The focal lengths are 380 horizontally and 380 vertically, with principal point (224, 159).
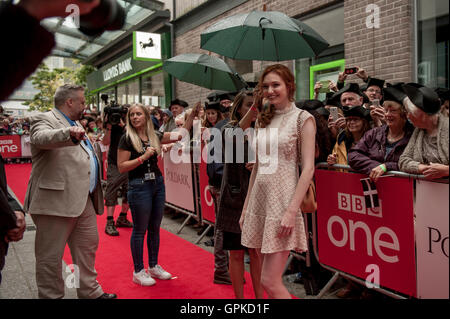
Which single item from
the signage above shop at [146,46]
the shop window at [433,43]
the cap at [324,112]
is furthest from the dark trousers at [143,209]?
the signage above shop at [146,46]

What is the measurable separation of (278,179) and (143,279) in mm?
2381

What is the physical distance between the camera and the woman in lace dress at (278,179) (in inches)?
106

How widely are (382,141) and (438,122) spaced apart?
31.7 inches

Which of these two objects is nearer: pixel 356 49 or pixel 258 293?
pixel 258 293

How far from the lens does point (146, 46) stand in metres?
14.5

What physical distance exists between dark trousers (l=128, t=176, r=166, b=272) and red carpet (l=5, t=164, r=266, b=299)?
34cm

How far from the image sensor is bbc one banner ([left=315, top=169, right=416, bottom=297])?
3215 millimetres

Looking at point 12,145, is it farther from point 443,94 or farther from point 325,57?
point 443,94

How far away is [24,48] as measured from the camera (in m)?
0.84

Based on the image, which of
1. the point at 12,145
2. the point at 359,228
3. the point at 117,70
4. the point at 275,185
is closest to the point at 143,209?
the point at 275,185

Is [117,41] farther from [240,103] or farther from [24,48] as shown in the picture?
[24,48]

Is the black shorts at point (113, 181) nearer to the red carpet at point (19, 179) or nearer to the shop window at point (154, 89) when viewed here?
the red carpet at point (19, 179)

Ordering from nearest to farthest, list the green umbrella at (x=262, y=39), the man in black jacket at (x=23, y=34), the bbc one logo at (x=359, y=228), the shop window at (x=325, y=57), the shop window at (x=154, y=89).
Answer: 1. the man in black jacket at (x=23, y=34)
2. the bbc one logo at (x=359, y=228)
3. the green umbrella at (x=262, y=39)
4. the shop window at (x=325, y=57)
5. the shop window at (x=154, y=89)
